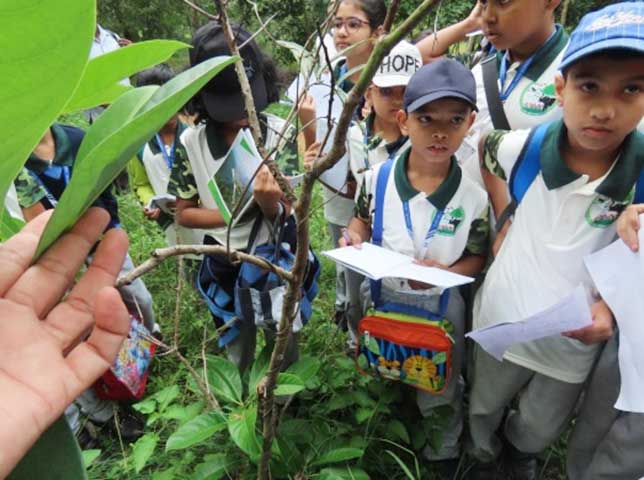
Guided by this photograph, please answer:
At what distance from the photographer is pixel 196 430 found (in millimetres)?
1060

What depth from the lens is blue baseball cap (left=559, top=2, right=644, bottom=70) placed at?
886mm

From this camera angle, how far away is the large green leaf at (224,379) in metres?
1.13

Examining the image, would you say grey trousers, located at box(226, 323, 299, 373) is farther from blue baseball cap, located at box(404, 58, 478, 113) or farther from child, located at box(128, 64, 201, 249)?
blue baseball cap, located at box(404, 58, 478, 113)

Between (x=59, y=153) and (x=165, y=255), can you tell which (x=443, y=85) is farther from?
(x=59, y=153)

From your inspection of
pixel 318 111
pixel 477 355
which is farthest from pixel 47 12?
pixel 318 111

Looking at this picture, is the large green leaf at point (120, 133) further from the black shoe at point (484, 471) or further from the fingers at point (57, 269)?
the black shoe at point (484, 471)

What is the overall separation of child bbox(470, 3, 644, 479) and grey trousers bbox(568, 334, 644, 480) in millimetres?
33

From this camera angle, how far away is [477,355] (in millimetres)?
1292

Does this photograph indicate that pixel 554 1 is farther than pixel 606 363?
Yes

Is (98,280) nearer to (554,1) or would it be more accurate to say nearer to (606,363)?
(606,363)

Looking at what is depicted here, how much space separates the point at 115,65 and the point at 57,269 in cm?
26

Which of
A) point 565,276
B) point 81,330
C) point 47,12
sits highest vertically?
point 47,12

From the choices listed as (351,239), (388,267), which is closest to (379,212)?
(351,239)

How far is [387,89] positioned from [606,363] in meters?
1.07
